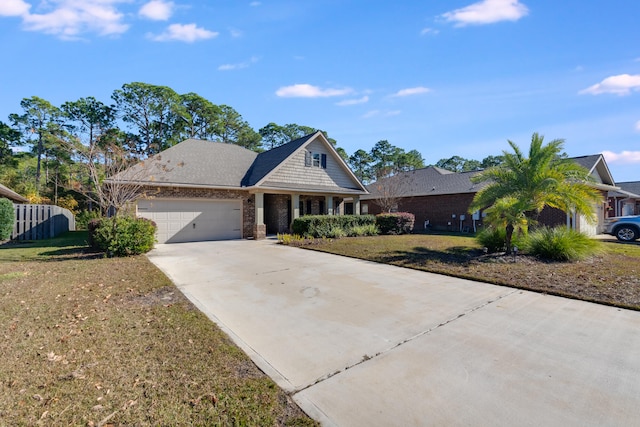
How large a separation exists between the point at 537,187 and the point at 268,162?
13704mm

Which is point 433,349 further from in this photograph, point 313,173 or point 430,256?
point 313,173

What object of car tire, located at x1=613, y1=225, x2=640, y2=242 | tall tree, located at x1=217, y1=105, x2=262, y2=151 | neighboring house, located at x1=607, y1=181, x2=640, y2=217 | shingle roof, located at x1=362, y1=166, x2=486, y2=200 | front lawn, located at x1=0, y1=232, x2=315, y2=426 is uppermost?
tall tree, located at x1=217, y1=105, x2=262, y2=151

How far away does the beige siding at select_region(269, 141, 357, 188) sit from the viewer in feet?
57.5

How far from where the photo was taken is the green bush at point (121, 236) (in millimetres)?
9898

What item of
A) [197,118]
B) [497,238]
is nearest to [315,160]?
[497,238]

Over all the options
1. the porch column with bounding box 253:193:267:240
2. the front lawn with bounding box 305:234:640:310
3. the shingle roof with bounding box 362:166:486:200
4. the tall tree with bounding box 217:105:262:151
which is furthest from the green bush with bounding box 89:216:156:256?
the tall tree with bounding box 217:105:262:151

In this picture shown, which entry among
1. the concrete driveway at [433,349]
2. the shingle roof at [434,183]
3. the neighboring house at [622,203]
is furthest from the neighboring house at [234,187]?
the neighboring house at [622,203]

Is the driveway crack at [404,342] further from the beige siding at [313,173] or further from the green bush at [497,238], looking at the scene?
the beige siding at [313,173]

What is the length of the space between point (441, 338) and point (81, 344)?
4.51 metres

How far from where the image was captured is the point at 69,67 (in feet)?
40.2

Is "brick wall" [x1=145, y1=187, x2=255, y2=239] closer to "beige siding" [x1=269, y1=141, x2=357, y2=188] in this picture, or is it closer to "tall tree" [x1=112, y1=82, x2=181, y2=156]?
"beige siding" [x1=269, y1=141, x2=357, y2=188]

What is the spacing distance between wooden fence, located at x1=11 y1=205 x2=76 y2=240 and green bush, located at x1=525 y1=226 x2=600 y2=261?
72.5 feet

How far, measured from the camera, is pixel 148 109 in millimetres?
32344

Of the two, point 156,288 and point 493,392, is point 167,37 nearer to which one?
point 156,288
